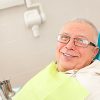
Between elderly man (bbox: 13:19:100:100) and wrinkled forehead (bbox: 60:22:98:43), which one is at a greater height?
wrinkled forehead (bbox: 60:22:98:43)

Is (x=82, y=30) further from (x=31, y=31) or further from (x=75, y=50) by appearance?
(x=31, y=31)

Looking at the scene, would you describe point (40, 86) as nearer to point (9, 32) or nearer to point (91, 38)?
point (91, 38)

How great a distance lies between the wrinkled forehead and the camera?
1.48 metres

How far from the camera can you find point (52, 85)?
54.6 inches

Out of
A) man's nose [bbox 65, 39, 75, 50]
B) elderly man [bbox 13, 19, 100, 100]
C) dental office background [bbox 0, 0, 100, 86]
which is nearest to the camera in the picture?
elderly man [bbox 13, 19, 100, 100]

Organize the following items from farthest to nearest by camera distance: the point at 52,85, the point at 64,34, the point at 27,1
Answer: the point at 27,1 → the point at 64,34 → the point at 52,85

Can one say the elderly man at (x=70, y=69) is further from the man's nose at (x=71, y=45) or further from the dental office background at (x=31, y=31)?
the dental office background at (x=31, y=31)

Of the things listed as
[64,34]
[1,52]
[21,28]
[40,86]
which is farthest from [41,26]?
[40,86]

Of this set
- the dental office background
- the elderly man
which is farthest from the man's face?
the dental office background

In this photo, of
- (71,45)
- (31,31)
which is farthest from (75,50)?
(31,31)

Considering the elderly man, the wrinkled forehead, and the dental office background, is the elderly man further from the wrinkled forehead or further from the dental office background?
the dental office background

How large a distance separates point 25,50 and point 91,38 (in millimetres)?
827

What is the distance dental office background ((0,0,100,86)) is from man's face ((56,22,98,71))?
0.64 metres

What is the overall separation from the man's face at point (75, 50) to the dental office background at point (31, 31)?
64 centimetres
